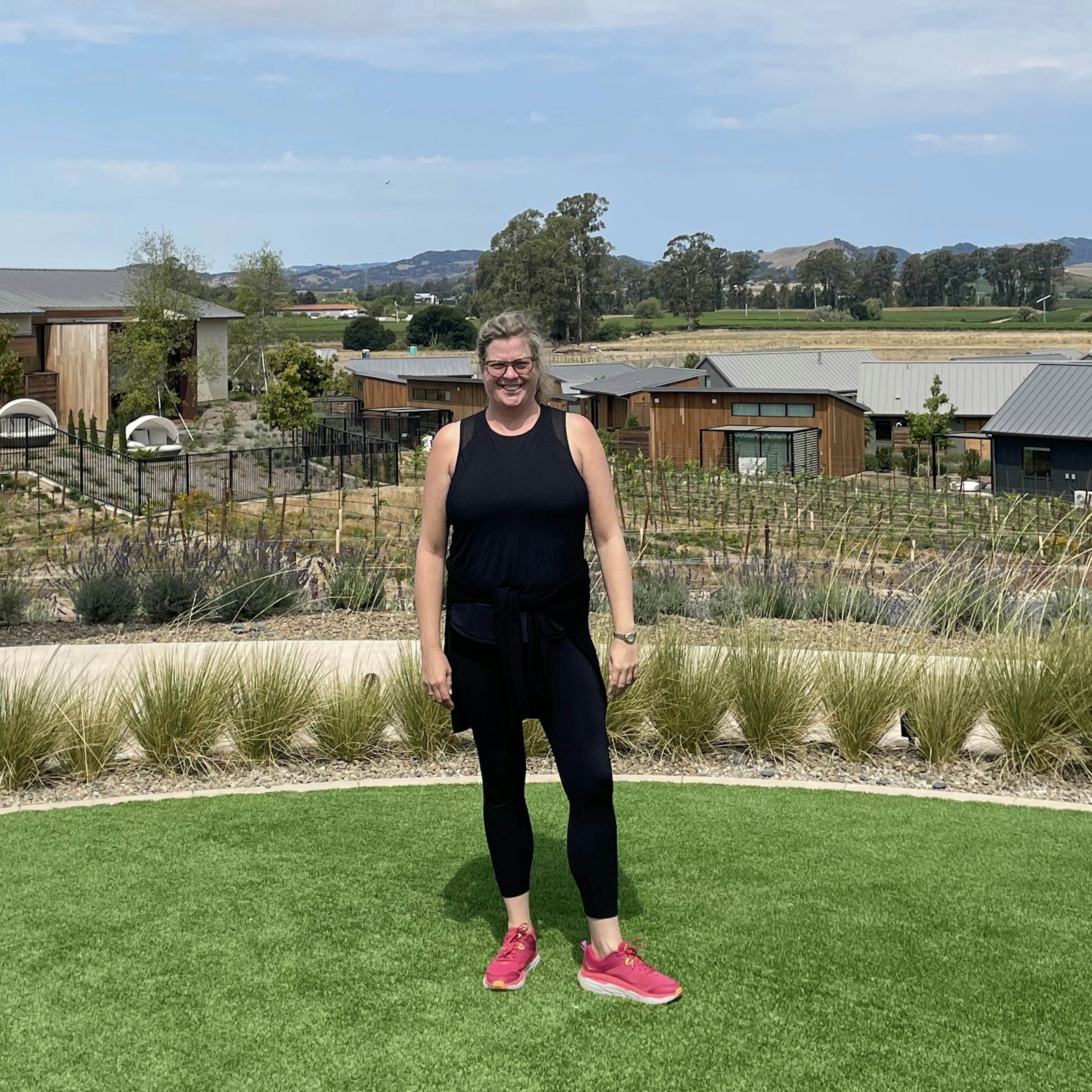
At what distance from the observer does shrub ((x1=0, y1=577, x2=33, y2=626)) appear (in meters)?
8.91

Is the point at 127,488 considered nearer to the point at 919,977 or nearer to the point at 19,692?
the point at 19,692

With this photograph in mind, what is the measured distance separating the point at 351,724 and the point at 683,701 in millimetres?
1418

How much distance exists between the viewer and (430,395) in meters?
47.4

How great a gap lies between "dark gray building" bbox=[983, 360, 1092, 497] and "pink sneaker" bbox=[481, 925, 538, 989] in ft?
106

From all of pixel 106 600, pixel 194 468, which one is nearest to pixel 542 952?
pixel 106 600

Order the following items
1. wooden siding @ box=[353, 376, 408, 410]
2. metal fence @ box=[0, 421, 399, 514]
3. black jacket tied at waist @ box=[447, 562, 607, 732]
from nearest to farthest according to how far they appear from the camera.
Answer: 1. black jacket tied at waist @ box=[447, 562, 607, 732]
2. metal fence @ box=[0, 421, 399, 514]
3. wooden siding @ box=[353, 376, 408, 410]

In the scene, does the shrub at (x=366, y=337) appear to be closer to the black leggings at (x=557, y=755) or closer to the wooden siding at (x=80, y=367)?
the wooden siding at (x=80, y=367)

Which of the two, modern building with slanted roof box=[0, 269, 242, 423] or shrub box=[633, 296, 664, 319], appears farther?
shrub box=[633, 296, 664, 319]

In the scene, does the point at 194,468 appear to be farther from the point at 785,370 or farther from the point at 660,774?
the point at 785,370

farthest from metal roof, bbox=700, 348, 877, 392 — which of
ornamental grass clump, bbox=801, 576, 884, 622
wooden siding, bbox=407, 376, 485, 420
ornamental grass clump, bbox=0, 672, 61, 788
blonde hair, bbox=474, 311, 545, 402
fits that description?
blonde hair, bbox=474, 311, 545, 402

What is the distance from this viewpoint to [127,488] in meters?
23.5

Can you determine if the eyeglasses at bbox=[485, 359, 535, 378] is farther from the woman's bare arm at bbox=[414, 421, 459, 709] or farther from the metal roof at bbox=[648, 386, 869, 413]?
the metal roof at bbox=[648, 386, 869, 413]

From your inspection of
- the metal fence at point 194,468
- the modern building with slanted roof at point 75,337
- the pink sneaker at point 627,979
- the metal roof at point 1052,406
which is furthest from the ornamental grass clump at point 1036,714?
the modern building with slanted roof at point 75,337

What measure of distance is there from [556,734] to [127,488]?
22029mm
